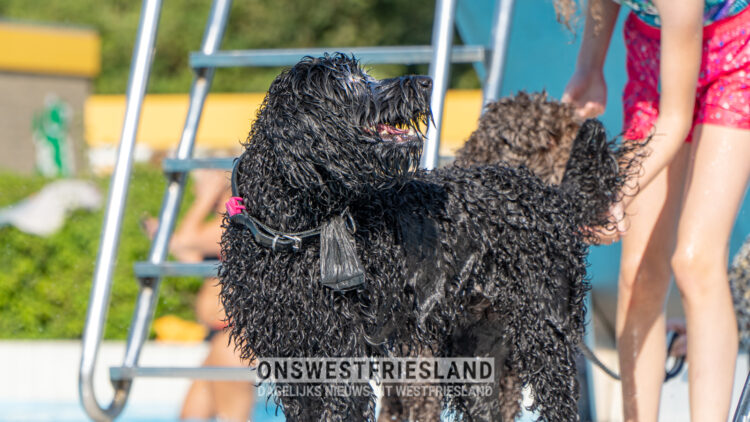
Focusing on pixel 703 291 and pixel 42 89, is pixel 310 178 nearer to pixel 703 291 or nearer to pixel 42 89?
pixel 703 291

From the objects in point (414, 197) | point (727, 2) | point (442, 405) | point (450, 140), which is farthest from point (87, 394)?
point (450, 140)

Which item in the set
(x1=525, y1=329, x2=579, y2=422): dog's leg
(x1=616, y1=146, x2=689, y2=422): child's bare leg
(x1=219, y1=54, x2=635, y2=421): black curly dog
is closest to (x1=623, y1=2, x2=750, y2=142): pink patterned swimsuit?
(x1=616, y1=146, x2=689, y2=422): child's bare leg

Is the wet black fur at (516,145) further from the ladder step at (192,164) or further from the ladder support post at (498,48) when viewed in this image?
the ladder step at (192,164)

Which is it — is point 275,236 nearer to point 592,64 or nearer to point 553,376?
point 553,376

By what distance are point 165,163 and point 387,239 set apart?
185 centimetres

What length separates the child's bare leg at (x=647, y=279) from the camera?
341 centimetres

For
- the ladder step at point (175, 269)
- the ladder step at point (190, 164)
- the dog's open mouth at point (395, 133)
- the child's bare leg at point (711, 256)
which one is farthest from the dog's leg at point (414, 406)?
the dog's open mouth at point (395, 133)

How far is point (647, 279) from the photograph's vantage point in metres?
3.49

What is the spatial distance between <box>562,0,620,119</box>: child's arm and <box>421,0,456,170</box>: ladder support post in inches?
22.7

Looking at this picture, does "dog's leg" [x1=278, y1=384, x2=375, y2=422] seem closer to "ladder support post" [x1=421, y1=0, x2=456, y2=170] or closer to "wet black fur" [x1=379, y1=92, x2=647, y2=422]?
"wet black fur" [x1=379, y1=92, x2=647, y2=422]

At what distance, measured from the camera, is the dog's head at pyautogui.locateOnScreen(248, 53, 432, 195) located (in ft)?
7.70

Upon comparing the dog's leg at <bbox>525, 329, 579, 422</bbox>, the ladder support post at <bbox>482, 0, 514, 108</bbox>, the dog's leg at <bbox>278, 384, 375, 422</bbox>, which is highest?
the ladder support post at <bbox>482, 0, 514, 108</bbox>

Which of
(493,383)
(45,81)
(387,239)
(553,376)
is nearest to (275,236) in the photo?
(387,239)

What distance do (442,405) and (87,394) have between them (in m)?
1.51
